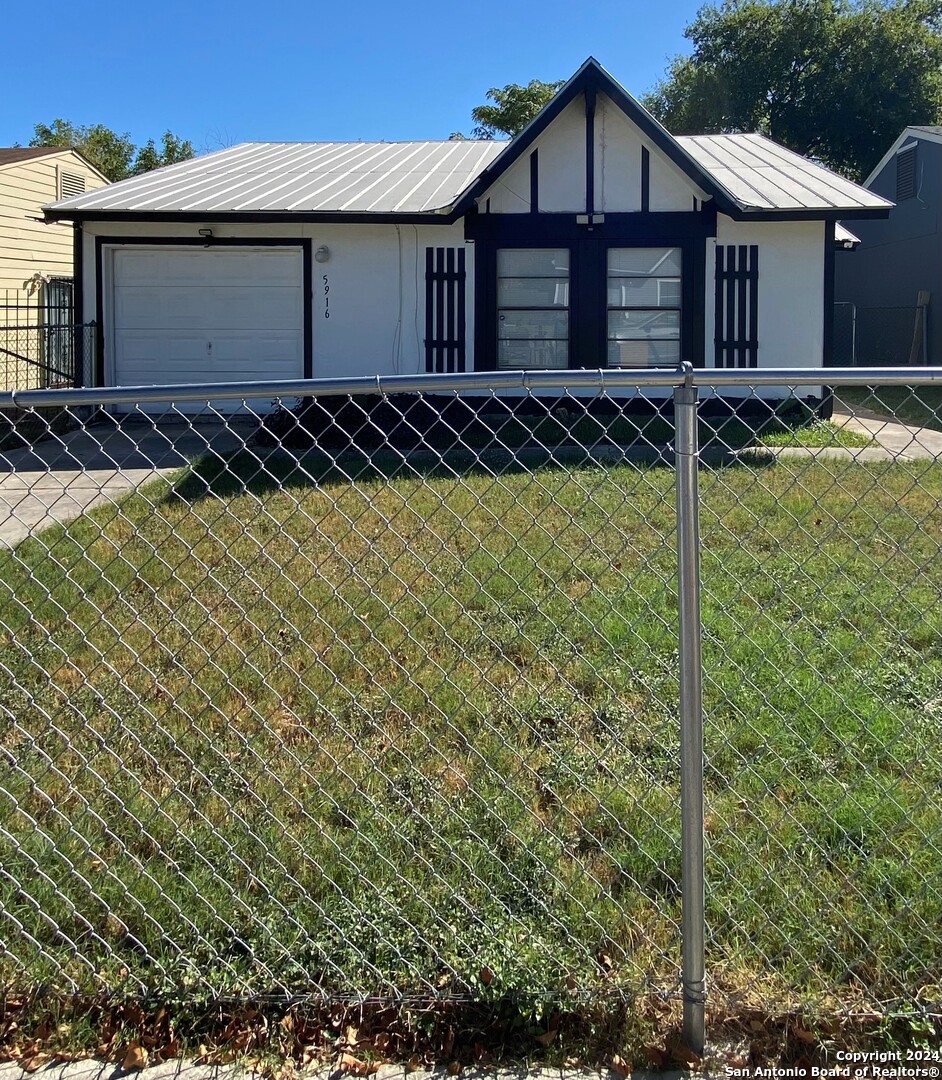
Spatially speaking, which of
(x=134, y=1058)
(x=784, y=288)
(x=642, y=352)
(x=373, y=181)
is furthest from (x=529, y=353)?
(x=134, y=1058)

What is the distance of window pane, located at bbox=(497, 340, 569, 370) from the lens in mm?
13562

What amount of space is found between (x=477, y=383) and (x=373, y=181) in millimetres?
13330

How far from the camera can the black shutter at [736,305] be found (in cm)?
1314

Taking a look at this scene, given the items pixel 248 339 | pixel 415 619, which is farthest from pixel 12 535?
pixel 248 339

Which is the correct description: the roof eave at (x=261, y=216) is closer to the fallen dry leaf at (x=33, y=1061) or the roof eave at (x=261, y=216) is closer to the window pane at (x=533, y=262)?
the window pane at (x=533, y=262)

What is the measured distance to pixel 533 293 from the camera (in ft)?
44.1

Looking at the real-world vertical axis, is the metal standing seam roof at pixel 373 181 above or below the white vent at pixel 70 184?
below

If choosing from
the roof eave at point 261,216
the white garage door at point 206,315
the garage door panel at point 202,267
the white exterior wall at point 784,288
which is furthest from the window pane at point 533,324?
the garage door panel at point 202,267

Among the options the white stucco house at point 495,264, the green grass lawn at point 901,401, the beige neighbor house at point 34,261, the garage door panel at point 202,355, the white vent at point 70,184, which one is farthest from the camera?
the white vent at point 70,184

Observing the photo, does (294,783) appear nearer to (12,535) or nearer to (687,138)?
(12,535)

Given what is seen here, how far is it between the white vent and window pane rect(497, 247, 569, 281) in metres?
11.8

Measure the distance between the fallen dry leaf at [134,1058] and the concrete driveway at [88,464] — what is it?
13.5 feet

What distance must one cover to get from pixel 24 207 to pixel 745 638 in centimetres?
1901

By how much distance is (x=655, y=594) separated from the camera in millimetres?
5441
